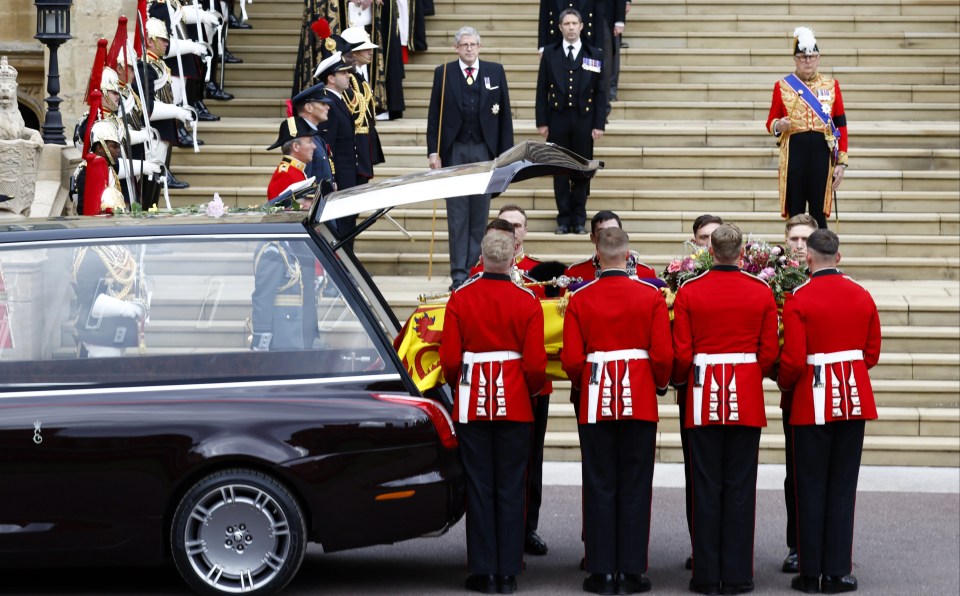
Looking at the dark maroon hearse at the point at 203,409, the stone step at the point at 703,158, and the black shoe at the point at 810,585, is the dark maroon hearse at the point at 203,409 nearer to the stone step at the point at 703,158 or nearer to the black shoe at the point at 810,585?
the black shoe at the point at 810,585

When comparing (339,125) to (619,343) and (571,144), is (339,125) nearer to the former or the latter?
(571,144)

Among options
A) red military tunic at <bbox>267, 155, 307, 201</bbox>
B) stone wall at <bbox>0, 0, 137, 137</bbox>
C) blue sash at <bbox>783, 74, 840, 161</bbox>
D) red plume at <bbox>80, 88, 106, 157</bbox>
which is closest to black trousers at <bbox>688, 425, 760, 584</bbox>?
red military tunic at <bbox>267, 155, 307, 201</bbox>

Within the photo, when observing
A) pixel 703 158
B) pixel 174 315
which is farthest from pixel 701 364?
pixel 703 158

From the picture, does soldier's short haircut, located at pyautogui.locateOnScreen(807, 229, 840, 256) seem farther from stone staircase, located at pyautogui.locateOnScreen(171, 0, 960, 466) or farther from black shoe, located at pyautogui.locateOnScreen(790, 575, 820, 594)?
stone staircase, located at pyautogui.locateOnScreen(171, 0, 960, 466)

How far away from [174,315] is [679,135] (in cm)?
930

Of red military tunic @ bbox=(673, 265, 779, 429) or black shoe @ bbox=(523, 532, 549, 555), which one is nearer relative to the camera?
red military tunic @ bbox=(673, 265, 779, 429)

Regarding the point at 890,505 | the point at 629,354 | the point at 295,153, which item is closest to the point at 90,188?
the point at 295,153

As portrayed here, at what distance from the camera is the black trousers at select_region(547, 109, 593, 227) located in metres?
14.6

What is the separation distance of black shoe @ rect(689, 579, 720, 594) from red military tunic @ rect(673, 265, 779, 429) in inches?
31.8

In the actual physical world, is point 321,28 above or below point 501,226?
above

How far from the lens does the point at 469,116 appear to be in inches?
554

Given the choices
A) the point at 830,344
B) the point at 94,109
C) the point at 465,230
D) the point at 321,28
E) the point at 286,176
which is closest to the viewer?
the point at 830,344

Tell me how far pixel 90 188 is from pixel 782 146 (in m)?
5.75

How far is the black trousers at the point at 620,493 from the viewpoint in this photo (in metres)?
8.17
